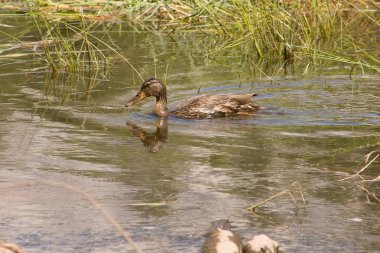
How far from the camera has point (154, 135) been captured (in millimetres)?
10109

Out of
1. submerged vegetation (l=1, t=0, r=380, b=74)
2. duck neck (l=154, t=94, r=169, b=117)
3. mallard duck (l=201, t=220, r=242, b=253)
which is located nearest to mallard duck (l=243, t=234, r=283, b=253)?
mallard duck (l=201, t=220, r=242, b=253)

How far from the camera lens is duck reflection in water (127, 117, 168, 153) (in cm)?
944

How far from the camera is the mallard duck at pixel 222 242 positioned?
19.6 ft

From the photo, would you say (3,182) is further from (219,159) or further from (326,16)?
(326,16)

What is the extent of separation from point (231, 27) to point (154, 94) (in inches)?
174

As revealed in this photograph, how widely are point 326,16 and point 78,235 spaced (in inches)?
393

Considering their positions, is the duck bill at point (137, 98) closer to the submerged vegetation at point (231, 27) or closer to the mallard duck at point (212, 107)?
the mallard duck at point (212, 107)

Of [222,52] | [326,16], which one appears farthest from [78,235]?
[326,16]

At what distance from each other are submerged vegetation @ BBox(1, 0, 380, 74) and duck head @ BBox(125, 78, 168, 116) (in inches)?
28.0

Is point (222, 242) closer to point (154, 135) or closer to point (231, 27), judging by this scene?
point (154, 135)

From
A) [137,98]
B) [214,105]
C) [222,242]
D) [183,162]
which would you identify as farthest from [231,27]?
[222,242]

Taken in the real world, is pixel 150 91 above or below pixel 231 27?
below

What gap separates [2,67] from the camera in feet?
45.8

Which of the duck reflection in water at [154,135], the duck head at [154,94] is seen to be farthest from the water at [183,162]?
the duck head at [154,94]
